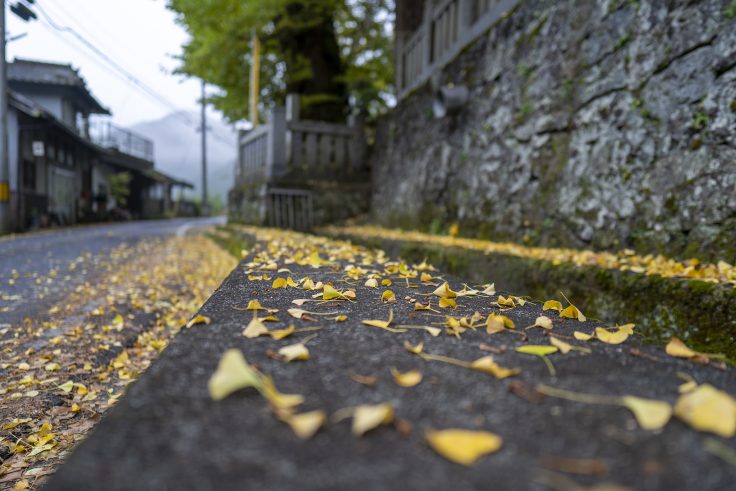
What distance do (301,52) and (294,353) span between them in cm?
1023

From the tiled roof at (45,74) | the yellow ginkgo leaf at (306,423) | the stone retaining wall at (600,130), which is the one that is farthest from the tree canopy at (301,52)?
the tiled roof at (45,74)

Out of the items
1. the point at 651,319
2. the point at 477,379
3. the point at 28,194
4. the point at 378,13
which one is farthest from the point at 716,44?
the point at 28,194

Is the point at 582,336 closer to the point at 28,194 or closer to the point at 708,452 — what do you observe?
→ the point at 708,452

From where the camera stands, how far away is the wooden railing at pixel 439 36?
16.6 feet

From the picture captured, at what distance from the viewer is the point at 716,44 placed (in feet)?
7.70

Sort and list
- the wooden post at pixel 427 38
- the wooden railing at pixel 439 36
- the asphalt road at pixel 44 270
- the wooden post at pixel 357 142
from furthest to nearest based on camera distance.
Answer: the wooden post at pixel 357 142 < the wooden post at pixel 427 38 < the wooden railing at pixel 439 36 < the asphalt road at pixel 44 270

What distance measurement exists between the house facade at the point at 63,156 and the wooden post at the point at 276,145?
7700mm

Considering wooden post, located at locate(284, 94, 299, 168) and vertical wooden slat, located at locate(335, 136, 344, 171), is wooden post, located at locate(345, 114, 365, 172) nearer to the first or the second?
vertical wooden slat, located at locate(335, 136, 344, 171)

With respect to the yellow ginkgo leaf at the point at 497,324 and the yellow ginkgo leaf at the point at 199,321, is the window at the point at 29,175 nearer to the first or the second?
the yellow ginkgo leaf at the point at 199,321

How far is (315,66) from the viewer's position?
9891 millimetres

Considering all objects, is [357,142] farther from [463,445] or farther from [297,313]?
[463,445]

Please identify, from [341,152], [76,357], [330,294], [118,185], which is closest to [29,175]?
[118,185]

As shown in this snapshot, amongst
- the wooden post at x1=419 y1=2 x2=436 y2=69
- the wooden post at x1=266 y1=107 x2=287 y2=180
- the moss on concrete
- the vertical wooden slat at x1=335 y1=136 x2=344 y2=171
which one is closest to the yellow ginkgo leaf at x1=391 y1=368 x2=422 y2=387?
the moss on concrete

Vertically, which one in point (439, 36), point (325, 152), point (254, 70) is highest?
point (254, 70)
